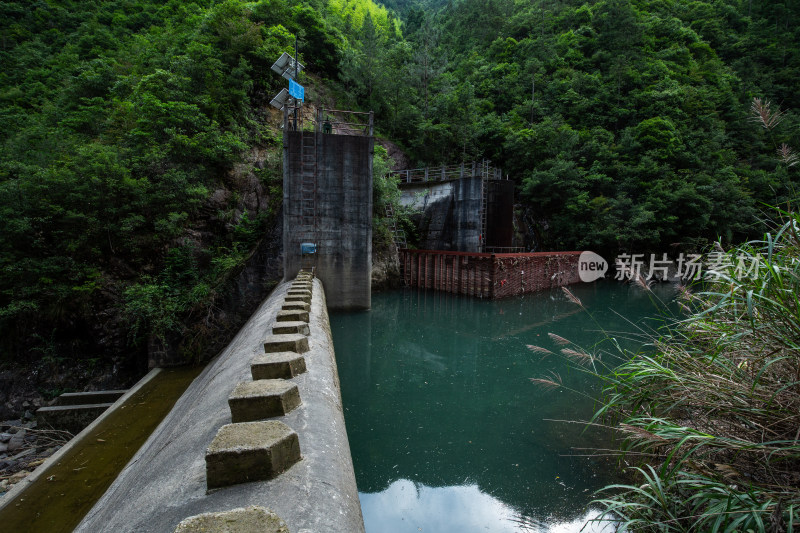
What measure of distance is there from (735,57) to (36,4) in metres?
55.9

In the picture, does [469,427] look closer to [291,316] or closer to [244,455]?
[291,316]

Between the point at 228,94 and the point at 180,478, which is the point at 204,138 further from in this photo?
the point at 180,478

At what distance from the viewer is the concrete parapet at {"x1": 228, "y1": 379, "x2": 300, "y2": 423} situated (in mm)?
1546

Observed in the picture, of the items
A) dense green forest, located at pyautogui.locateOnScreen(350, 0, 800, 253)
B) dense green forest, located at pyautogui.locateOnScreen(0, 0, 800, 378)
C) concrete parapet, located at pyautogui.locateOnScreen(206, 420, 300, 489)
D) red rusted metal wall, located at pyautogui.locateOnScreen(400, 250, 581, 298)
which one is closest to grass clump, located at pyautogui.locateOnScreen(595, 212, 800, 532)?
dense green forest, located at pyautogui.locateOnScreen(0, 0, 800, 378)

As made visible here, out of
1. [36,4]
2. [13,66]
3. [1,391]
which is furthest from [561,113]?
[36,4]

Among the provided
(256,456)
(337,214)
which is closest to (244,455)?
(256,456)

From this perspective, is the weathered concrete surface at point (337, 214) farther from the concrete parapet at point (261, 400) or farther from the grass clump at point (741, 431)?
the grass clump at point (741, 431)

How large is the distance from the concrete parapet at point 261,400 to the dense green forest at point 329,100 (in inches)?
127

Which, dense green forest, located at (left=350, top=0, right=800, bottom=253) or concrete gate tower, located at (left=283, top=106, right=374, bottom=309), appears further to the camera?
dense green forest, located at (left=350, top=0, right=800, bottom=253)

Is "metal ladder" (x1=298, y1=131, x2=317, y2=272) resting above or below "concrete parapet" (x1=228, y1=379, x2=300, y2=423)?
above

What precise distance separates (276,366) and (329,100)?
20.2 meters

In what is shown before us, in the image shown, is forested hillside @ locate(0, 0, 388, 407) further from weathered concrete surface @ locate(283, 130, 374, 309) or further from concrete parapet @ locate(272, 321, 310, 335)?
concrete parapet @ locate(272, 321, 310, 335)

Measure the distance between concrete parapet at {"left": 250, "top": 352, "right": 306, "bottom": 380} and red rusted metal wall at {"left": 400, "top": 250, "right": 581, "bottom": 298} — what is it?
1057 cm

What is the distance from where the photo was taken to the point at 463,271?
42.4ft
